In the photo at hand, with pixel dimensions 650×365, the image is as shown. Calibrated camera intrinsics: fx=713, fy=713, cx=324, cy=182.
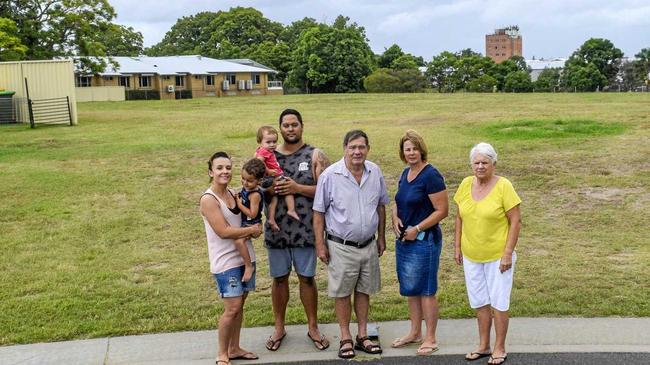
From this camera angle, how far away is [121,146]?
18344 millimetres

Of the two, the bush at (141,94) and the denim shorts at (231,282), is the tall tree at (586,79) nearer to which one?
the bush at (141,94)

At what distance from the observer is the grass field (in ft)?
20.9

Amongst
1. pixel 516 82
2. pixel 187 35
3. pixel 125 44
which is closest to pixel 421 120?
pixel 516 82

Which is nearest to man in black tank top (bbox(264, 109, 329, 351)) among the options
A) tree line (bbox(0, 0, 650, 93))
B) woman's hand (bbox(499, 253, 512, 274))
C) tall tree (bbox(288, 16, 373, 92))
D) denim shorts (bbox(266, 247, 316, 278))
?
denim shorts (bbox(266, 247, 316, 278))

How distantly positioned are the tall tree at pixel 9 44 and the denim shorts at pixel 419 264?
26.1m

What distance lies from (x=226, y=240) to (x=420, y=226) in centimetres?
138

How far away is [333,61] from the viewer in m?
64.0

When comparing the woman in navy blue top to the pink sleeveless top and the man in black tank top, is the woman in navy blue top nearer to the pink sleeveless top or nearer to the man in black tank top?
the man in black tank top

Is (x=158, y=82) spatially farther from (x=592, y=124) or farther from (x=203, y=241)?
(x=203, y=241)

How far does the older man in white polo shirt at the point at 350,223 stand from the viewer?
509 cm

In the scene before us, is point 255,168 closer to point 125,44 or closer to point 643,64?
point 643,64

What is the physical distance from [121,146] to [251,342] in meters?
13.7

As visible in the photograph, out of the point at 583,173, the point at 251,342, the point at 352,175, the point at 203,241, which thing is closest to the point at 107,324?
the point at 251,342

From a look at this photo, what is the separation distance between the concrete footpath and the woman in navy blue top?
0.41 m
